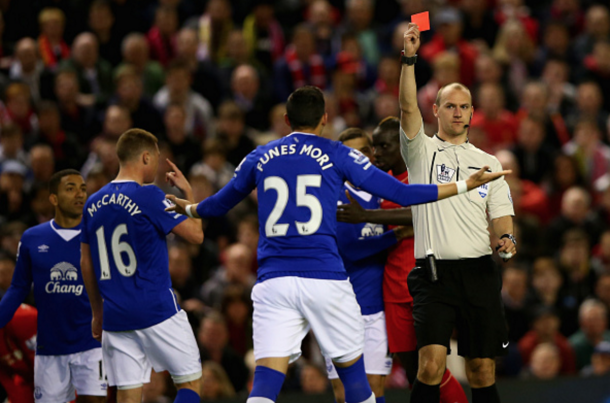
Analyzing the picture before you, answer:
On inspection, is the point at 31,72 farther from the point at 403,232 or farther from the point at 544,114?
the point at 544,114

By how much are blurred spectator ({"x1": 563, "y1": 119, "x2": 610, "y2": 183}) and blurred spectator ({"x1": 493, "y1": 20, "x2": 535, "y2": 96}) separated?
4.76 feet

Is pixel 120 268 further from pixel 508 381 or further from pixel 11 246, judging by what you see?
pixel 508 381

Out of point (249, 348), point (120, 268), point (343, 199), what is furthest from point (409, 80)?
point (249, 348)

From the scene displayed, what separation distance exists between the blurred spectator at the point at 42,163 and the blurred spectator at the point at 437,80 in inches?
191

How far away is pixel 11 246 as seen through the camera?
9.15 metres

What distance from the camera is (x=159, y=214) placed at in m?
6.32

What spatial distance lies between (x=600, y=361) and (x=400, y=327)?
12.6ft

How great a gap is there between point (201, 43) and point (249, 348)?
16.9ft

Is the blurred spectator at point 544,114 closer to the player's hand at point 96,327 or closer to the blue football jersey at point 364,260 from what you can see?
the blue football jersey at point 364,260

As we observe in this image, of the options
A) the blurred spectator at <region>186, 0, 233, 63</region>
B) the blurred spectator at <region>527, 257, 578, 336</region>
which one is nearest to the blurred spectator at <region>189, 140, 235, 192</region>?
the blurred spectator at <region>186, 0, 233, 63</region>

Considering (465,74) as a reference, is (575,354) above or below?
below

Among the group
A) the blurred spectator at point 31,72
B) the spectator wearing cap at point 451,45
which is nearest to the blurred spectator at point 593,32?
the spectator wearing cap at point 451,45

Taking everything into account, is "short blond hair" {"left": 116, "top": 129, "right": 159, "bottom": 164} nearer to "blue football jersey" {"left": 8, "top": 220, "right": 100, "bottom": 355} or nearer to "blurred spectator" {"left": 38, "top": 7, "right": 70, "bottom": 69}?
"blue football jersey" {"left": 8, "top": 220, "right": 100, "bottom": 355}

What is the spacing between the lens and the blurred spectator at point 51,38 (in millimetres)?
12055
